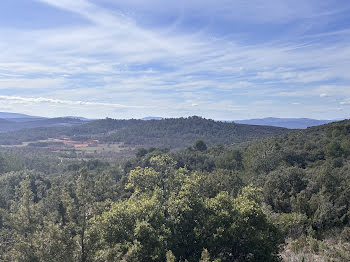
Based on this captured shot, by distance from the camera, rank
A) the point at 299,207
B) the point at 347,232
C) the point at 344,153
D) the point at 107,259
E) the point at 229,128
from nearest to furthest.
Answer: the point at 107,259 < the point at 347,232 < the point at 299,207 < the point at 344,153 < the point at 229,128

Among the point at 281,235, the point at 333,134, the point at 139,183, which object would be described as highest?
the point at 333,134

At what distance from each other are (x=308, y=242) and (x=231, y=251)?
21.5 ft

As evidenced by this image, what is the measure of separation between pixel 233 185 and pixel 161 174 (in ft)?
53.8

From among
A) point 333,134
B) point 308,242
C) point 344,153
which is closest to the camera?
point 308,242

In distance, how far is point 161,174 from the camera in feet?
72.6

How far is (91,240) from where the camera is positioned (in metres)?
16.1

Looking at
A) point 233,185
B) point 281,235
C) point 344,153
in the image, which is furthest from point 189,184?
point 344,153

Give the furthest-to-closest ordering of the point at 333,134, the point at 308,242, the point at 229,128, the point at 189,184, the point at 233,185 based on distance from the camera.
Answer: the point at 229,128
the point at 333,134
the point at 233,185
the point at 308,242
the point at 189,184

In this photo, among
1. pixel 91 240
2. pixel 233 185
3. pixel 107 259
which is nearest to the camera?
pixel 107 259

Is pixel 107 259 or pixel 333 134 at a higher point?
pixel 333 134

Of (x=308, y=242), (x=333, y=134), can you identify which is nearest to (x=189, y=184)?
(x=308, y=242)

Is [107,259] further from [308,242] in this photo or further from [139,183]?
[308,242]

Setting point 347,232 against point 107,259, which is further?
point 347,232

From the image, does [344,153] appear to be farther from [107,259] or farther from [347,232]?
[107,259]
